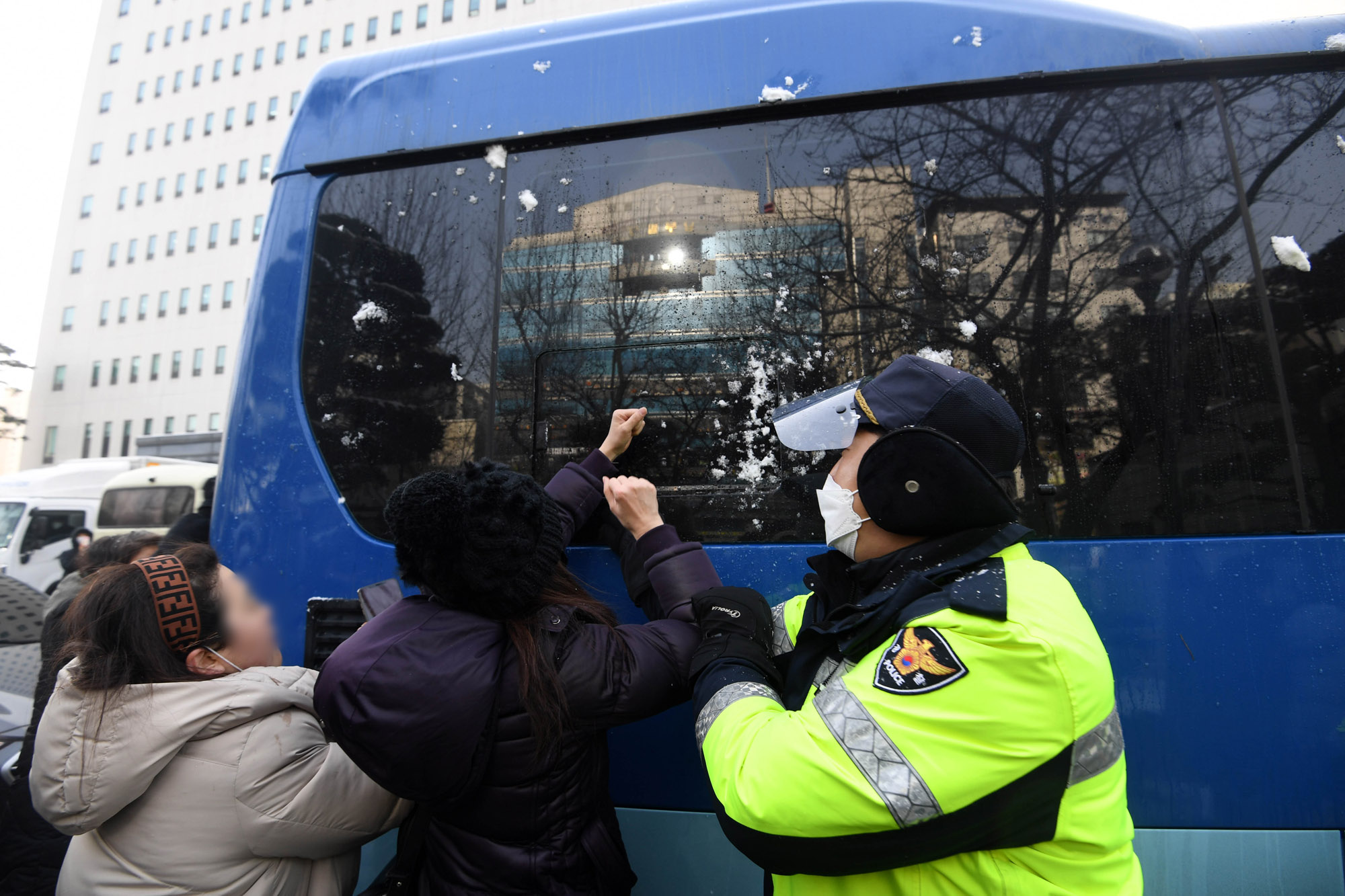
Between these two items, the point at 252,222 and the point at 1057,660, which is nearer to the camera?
the point at 1057,660

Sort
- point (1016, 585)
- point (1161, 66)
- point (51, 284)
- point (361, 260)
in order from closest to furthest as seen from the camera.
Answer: point (1016, 585)
point (1161, 66)
point (361, 260)
point (51, 284)

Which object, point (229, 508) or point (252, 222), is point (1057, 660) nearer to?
point (229, 508)

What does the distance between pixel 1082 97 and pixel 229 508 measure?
2948 mm

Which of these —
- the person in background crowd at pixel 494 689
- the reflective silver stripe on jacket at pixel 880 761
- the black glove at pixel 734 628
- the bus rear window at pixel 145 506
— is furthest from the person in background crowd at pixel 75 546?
the reflective silver stripe on jacket at pixel 880 761

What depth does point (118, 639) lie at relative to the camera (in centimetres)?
157

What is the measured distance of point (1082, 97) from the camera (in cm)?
191

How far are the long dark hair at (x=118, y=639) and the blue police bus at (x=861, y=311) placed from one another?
0.55 m

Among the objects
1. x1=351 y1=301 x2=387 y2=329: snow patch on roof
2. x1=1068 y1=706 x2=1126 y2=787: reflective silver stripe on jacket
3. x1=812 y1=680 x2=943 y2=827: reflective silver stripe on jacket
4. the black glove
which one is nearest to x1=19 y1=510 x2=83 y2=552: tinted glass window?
x1=351 y1=301 x2=387 y2=329: snow patch on roof

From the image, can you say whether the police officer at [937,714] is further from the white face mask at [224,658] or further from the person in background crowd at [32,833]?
the person in background crowd at [32,833]

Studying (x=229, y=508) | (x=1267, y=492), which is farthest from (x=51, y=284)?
(x=1267, y=492)

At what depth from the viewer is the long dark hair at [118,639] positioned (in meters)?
1.53

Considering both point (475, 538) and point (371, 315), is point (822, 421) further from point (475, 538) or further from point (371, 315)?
point (371, 315)

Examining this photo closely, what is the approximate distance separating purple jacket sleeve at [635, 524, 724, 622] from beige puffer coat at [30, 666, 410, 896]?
2.90 ft

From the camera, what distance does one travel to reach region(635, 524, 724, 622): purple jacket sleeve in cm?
165
